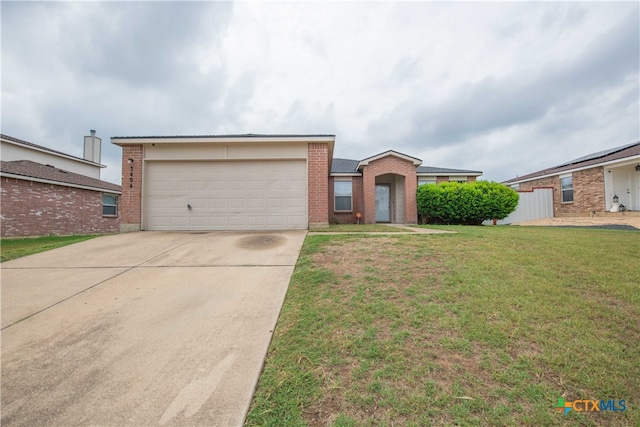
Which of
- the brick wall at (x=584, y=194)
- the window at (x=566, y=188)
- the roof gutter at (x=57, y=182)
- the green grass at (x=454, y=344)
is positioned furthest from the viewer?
the window at (x=566, y=188)

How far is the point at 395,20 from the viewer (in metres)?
10.1

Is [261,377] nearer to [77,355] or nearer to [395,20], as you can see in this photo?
[77,355]

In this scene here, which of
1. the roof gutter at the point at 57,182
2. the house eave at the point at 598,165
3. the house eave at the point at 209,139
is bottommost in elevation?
the roof gutter at the point at 57,182

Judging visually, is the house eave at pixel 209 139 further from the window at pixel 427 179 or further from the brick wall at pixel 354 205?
the window at pixel 427 179

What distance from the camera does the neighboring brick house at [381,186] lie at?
13688 mm

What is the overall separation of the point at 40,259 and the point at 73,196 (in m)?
12.0

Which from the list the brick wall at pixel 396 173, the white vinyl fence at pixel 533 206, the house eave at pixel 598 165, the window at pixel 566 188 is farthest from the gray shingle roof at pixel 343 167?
the window at pixel 566 188

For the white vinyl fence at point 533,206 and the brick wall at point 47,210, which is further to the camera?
the white vinyl fence at point 533,206

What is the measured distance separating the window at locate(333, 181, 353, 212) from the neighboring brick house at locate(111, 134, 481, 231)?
238 inches

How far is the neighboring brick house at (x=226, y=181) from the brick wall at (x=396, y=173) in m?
5.32

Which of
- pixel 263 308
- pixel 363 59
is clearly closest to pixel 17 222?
pixel 263 308

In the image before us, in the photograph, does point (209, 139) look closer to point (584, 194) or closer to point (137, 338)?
point (137, 338)

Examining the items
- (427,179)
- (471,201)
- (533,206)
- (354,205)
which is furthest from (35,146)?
(533,206)

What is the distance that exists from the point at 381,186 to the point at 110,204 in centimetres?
1801
